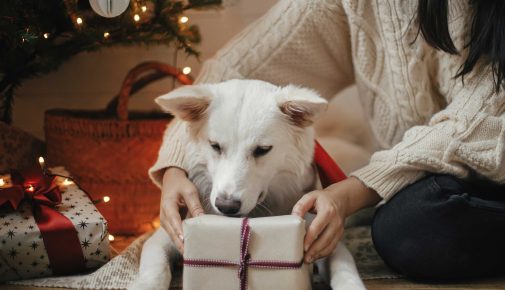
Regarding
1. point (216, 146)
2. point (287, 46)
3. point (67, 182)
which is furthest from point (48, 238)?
point (287, 46)

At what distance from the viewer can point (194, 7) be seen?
1775mm

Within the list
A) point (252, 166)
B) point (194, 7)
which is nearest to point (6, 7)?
point (194, 7)

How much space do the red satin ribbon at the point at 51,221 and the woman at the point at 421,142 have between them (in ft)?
0.84

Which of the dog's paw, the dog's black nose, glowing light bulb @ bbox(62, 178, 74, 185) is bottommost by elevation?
the dog's paw

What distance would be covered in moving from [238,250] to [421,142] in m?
0.54

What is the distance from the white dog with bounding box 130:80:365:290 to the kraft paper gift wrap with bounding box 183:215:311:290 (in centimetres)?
8

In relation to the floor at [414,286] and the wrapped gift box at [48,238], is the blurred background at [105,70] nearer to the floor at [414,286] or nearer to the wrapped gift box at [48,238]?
the wrapped gift box at [48,238]

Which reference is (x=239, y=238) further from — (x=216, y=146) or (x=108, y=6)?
(x=108, y=6)

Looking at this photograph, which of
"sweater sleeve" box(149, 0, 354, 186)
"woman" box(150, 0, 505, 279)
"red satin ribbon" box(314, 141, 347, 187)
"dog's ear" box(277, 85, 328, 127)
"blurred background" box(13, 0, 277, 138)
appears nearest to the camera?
"dog's ear" box(277, 85, 328, 127)

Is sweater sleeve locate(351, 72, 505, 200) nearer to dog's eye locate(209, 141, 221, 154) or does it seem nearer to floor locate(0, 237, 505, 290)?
floor locate(0, 237, 505, 290)

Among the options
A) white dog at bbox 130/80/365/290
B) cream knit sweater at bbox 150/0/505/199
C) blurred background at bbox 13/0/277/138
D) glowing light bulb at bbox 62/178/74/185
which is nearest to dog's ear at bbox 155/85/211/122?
white dog at bbox 130/80/365/290

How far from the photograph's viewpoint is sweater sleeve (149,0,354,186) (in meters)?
1.64

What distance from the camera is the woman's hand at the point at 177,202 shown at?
50.5 inches

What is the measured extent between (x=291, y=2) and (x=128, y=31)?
492 mm
